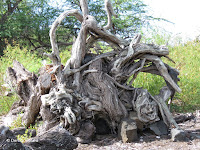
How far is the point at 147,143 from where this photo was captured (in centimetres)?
357

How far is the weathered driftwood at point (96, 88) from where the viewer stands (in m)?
3.77

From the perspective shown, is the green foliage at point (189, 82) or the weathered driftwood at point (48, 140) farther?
the green foliage at point (189, 82)

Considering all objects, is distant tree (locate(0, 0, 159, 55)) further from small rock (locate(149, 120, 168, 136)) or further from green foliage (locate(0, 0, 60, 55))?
small rock (locate(149, 120, 168, 136))


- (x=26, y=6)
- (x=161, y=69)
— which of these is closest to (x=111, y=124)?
(x=161, y=69)

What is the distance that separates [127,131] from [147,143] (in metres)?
0.36

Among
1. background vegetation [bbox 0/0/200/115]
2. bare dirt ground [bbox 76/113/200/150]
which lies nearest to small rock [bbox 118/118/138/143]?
bare dirt ground [bbox 76/113/200/150]

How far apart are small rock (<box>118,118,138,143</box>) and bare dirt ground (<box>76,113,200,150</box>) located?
77 millimetres

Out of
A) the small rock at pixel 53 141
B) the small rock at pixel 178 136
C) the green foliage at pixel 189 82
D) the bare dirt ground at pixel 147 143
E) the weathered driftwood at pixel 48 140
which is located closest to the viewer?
the weathered driftwood at pixel 48 140

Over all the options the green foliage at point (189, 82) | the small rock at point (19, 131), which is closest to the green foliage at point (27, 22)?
the green foliage at point (189, 82)

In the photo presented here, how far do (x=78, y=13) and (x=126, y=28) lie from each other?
1133cm

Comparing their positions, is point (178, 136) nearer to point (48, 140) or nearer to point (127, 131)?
point (127, 131)

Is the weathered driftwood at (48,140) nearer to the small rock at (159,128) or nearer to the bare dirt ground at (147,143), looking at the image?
the bare dirt ground at (147,143)

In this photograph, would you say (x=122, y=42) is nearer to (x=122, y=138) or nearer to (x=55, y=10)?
(x=122, y=138)

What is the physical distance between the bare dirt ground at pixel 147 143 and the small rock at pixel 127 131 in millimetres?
77
